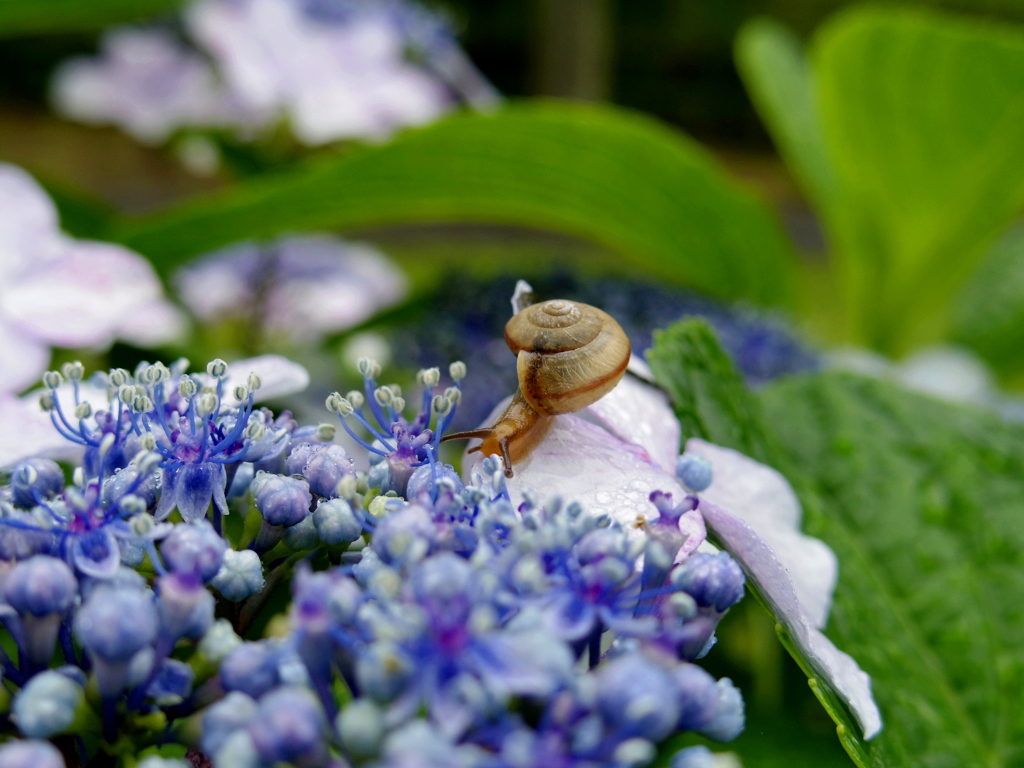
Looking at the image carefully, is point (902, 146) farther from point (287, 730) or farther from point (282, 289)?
point (287, 730)

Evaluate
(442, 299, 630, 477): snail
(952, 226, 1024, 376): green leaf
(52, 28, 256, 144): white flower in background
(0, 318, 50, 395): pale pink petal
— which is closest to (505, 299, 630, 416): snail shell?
(442, 299, 630, 477): snail

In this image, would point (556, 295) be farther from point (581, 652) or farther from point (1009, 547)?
point (581, 652)

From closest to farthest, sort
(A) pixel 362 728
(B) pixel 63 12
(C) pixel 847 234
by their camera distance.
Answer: (A) pixel 362 728 < (B) pixel 63 12 < (C) pixel 847 234

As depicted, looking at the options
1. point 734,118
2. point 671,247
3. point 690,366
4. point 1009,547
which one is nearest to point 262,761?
point 690,366

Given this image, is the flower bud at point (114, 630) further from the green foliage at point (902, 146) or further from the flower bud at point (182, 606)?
the green foliage at point (902, 146)

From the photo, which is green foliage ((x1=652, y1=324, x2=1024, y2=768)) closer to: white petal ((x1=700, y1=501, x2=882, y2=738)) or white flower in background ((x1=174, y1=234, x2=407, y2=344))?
white petal ((x1=700, y1=501, x2=882, y2=738))

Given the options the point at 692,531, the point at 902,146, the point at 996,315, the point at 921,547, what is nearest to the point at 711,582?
the point at 692,531
